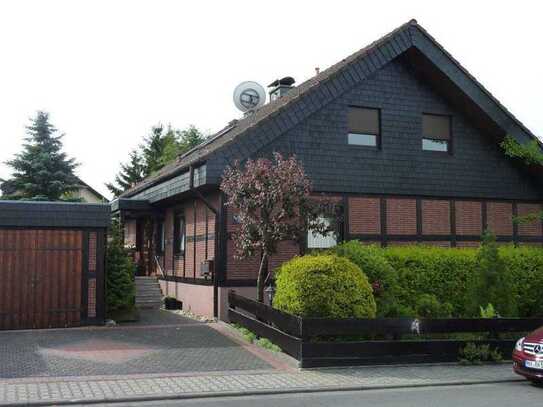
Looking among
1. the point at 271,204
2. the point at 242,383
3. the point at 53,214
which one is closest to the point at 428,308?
the point at 271,204

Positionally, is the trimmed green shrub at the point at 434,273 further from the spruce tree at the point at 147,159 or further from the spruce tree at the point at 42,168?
the spruce tree at the point at 147,159

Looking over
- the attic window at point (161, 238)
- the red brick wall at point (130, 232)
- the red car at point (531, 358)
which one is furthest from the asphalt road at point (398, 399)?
the red brick wall at point (130, 232)

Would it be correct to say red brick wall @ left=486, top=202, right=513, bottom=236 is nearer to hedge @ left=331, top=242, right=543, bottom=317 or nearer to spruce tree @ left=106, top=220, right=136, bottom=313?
hedge @ left=331, top=242, right=543, bottom=317

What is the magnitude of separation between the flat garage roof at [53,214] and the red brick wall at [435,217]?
29.3 feet

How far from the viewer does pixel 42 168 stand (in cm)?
3095

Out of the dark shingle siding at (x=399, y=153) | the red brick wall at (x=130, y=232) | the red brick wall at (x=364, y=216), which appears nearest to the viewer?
the dark shingle siding at (x=399, y=153)

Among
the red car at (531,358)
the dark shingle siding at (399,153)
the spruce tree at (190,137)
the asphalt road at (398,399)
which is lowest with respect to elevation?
the asphalt road at (398,399)

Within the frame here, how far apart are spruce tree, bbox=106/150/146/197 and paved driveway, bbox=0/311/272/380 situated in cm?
4138

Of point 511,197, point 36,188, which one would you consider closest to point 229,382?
point 511,197

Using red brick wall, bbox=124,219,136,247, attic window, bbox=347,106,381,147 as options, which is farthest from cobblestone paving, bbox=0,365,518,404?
red brick wall, bbox=124,219,136,247

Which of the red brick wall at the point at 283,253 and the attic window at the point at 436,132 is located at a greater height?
the attic window at the point at 436,132

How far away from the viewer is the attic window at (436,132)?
1911 cm

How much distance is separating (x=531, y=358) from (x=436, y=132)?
1019cm

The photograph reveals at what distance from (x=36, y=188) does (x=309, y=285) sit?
22.5 m
